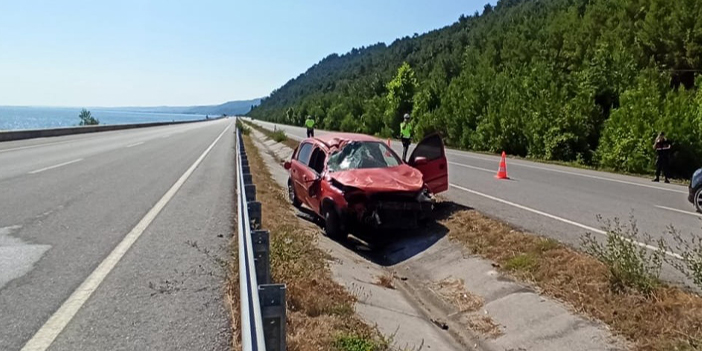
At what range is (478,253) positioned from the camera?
7.68 m

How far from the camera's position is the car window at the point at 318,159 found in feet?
33.2

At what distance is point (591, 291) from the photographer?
5.65 m

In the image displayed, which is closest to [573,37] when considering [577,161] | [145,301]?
[577,161]

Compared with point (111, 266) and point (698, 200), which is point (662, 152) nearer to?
point (698, 200)

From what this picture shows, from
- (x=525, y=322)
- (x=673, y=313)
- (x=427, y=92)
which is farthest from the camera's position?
(x=427, y=92)

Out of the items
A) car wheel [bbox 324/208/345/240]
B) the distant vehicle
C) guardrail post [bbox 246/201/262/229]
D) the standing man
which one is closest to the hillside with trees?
the standing man

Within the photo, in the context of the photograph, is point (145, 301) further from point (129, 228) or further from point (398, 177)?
point (398, 177)

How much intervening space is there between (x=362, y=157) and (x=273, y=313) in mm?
7095

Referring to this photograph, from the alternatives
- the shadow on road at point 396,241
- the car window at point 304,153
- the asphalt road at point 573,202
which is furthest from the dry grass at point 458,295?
the car window at point 304,153

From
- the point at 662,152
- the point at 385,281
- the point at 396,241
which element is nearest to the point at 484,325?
the point at 385,281

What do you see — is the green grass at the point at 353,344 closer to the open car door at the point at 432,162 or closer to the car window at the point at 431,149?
the open car door at the point at 432,162

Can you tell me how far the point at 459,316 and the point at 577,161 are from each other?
19.4m

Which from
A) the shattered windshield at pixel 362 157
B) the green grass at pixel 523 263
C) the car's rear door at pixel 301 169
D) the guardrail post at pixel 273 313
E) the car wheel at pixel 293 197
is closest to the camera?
the guardrail post at pixel 273 313

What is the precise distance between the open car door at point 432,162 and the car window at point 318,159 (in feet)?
5.71
